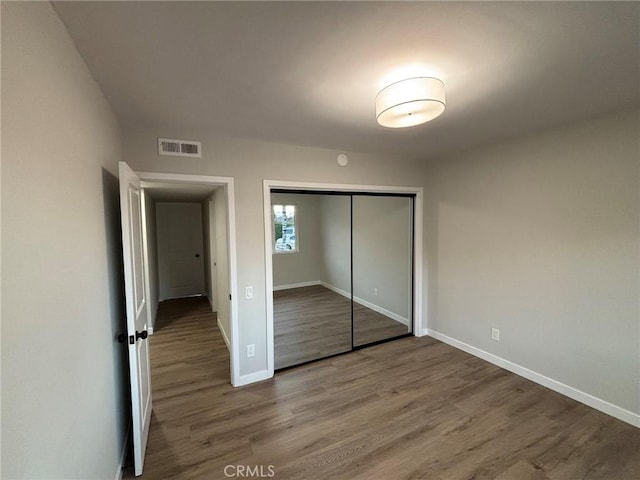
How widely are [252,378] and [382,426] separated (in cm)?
139

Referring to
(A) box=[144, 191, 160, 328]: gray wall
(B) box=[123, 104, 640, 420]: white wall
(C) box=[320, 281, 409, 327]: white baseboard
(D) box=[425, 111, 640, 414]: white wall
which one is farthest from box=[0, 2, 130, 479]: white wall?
(D) box=[425, 111, 640, 414]: white wall

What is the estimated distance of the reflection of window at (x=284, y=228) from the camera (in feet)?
10.8

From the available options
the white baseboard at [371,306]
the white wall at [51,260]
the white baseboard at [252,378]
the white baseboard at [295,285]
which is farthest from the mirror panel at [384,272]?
the white wall at [51,260]

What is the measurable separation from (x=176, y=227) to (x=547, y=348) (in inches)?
265

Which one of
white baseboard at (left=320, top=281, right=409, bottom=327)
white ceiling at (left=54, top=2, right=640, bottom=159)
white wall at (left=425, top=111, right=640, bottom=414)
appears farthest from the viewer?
white baseboard at (left=320, top=281, right=409, bottom=327)

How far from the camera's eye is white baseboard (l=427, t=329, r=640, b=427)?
2279mm

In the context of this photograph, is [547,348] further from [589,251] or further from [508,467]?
[508,467]

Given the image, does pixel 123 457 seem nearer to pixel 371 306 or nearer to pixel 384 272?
pixel 371 306

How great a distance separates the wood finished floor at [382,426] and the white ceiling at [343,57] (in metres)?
2.51

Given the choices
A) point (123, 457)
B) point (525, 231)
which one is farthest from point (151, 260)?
point (525, 231)

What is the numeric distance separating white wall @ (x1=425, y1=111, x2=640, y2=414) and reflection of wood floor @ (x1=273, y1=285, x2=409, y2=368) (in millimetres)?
1105

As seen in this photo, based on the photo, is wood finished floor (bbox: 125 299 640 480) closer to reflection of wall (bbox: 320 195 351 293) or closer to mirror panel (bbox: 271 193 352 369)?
mirror panel (bbox: 271 193 352 369)

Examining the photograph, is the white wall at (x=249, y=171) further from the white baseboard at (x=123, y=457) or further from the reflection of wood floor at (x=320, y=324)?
the white baseboard at (x=123, y=457)

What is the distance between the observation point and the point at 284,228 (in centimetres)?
343
